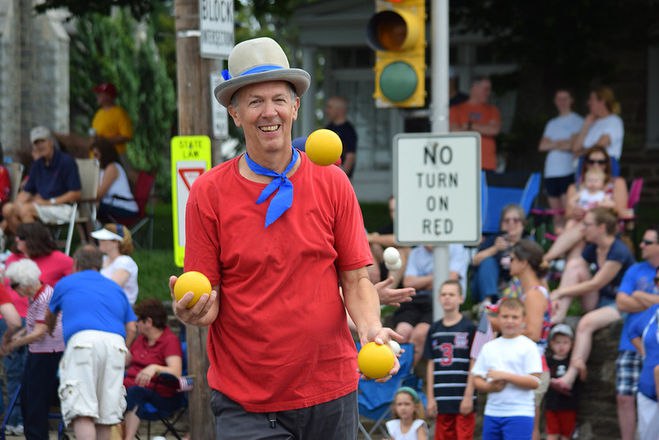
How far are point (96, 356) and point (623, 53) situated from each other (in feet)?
46.8

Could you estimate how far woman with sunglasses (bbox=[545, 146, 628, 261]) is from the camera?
1159cm

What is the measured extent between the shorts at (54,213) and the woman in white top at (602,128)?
18.4 feet

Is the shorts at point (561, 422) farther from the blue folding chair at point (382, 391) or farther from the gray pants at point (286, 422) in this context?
the gray pants at point (286, 422)

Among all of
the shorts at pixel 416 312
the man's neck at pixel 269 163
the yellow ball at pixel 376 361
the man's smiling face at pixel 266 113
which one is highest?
the man's smiling face at pixel 266 113

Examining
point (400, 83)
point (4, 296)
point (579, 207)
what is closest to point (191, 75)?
point (400, 83)

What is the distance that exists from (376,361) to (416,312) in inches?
261

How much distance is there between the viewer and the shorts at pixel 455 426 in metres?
9.57

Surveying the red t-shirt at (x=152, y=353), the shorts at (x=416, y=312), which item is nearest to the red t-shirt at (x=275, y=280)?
the red t-shirt at (x=152, y=353)

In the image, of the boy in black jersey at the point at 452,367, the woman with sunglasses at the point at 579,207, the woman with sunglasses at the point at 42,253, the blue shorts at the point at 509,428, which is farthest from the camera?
the woman with sunglasses at the point at 579,207

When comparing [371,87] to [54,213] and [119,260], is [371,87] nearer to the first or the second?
[54,213]

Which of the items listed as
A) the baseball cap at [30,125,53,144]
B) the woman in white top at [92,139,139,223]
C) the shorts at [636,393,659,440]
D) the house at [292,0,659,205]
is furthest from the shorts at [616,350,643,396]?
the house at [292,0,659,205]

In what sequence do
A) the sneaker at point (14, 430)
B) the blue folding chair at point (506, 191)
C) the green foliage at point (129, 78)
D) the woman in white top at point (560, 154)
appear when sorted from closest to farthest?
the sneaker at point (14, 430) → the blue folding chair at point (506, 191) → the woman in white top at point (560, 154) → the green foliage at point (129, 78)

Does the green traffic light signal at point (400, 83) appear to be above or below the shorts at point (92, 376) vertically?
above

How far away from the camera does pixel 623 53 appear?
21.2 m
